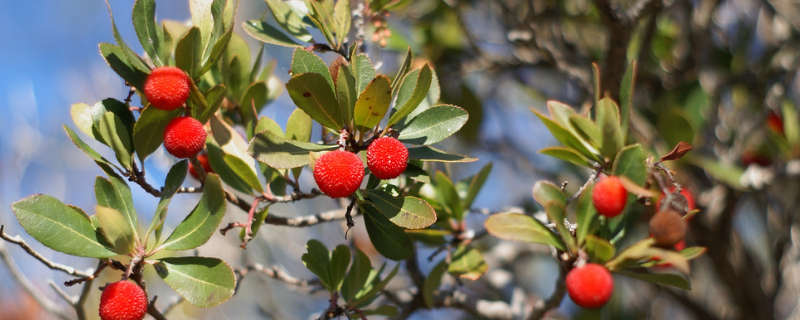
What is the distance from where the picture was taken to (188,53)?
3.43 feet

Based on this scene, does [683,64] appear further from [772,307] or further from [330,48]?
[330,48]

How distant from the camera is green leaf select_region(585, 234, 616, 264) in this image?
977 mm

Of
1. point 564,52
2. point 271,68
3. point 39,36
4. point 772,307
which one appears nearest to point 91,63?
point 39,36

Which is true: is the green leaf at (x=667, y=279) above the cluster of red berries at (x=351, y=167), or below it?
below

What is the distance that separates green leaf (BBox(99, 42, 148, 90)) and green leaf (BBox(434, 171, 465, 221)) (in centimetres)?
75

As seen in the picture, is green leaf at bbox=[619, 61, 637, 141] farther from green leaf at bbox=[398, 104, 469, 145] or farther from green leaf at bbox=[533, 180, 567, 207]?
green leaf at bbox=[398, 104, 469, 145]

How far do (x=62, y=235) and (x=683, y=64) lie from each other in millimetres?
2452

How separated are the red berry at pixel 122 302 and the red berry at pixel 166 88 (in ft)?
1.04

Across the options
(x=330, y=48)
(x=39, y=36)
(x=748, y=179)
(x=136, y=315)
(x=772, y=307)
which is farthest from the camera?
(x=39, y=36)

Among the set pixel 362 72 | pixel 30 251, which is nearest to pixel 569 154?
pixel 362 72

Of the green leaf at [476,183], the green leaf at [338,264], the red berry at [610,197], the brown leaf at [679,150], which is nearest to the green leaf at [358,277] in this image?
the green leaf at [338,264]

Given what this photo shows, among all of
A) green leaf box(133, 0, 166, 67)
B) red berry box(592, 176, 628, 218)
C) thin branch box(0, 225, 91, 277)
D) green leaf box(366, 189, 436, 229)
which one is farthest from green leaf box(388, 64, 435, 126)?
thin branch box(0, 225, 91, 277)

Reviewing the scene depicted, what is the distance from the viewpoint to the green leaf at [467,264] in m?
1.48

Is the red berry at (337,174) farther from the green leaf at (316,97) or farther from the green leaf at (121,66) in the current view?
the green leaf at (121,66)
